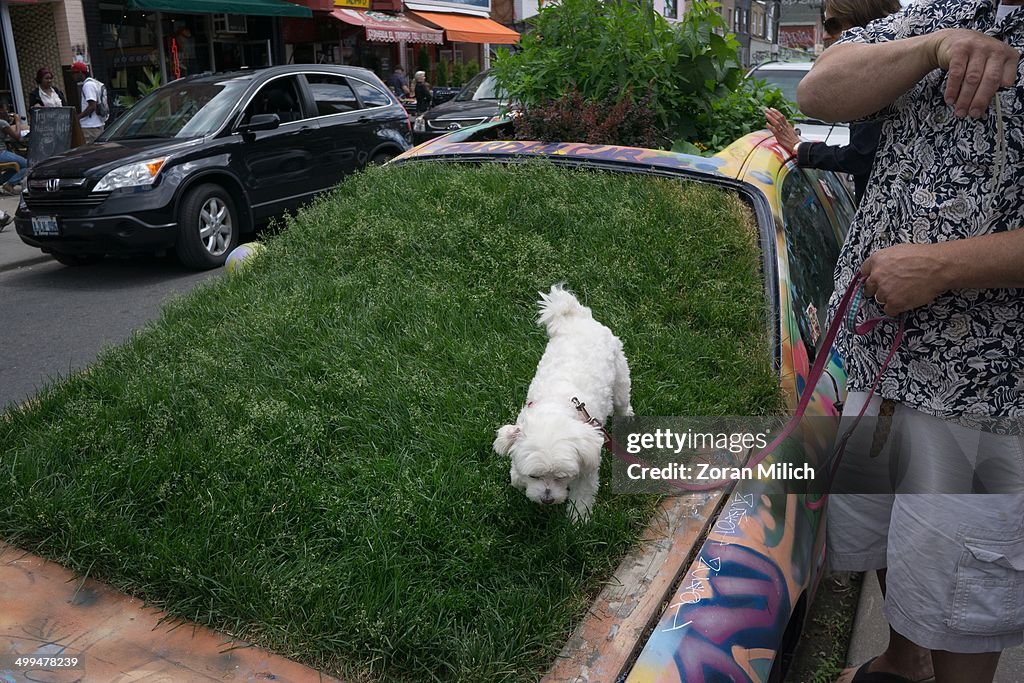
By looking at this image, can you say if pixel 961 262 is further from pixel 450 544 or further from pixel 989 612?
pixel 450 544

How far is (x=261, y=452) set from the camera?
2.80 metres

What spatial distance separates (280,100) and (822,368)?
791 cm

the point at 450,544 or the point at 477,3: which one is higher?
the point at 477,3

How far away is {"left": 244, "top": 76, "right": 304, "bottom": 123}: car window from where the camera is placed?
8789 millimetres

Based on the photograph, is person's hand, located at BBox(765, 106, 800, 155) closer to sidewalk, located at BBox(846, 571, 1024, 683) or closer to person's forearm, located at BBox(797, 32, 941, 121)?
person's forearm, located at BBox(797, 32, 941, 121)

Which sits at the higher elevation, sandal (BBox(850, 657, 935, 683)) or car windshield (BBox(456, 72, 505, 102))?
car windshield (BBox(456, 72, 505, 102))

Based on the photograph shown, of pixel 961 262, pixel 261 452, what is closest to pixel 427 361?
pixel 261 452

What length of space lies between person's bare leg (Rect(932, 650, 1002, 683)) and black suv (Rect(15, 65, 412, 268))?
7355 millimetres

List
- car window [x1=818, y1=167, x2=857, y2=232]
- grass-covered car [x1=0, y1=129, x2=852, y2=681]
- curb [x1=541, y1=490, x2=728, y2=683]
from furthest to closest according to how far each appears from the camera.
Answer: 1. car window [x1=818, y1=167, x2=857, y2=232]
2. grass-covered car [x1=0, y1=129, x2=852, y2=681]
3. curb [x1=541, y1=490, x2=728, y2=683]

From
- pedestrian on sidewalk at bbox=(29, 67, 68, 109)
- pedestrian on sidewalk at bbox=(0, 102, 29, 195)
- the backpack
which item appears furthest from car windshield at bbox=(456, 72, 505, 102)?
pedestrian on sidewalk at bbox=(0, 102, 29, 195)

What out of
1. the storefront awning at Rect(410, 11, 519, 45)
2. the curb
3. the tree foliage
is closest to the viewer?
the curb

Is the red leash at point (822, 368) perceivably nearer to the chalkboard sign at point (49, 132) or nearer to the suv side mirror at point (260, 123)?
the suv side mirror at point (260, 123)

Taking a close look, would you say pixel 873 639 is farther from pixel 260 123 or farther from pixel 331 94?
pixel 331 94

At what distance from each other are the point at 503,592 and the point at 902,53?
66.1 inches
